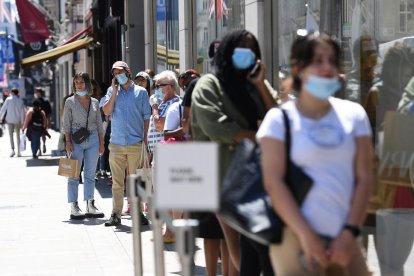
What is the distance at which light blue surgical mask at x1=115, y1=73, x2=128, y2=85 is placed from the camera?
10.6 metres

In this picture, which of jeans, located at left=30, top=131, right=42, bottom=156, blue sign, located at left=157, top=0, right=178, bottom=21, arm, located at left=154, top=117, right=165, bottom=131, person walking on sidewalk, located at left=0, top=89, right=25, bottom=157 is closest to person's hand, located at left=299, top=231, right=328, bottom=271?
arm, located at left=154, top=117, right=165, bottom=131

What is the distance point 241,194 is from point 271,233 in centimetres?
23

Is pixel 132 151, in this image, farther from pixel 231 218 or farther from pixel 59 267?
pixel 231 218

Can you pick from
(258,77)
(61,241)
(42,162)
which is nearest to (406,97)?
Result: (258,77)

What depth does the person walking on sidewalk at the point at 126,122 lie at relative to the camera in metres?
10.7

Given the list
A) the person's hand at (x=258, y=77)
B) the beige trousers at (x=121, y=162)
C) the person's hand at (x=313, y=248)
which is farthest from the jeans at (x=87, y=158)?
the person's hand at (x=313, y=248)

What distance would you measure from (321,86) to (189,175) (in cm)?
72

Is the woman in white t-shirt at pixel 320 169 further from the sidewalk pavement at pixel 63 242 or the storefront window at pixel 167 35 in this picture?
the storefront window at pixel 167 35

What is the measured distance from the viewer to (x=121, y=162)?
10.9 meters

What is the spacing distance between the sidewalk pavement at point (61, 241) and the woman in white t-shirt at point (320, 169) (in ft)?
13.2

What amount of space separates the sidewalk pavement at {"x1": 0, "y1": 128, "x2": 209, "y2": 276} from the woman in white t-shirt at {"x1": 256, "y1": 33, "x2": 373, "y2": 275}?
13.2ft

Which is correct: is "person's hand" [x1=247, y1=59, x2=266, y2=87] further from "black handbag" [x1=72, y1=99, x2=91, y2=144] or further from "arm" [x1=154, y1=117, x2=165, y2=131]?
"black handbag" [x1=72, y1=99, x2=91, y2=144]

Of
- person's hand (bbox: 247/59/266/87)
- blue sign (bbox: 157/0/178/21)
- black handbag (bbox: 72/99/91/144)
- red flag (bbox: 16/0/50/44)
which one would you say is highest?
red flag (bbox: 16/0/50/44)

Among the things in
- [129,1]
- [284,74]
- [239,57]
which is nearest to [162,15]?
[129,1]
